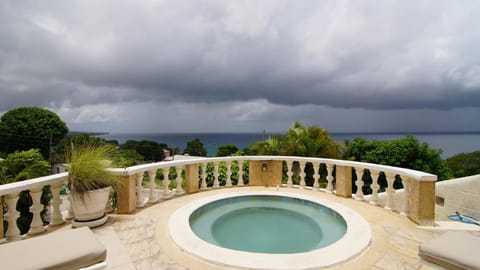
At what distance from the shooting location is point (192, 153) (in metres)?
54.4

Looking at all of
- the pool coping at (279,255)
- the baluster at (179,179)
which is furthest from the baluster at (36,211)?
the baluster at (179,179)

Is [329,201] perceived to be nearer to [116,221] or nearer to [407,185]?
[407,185]

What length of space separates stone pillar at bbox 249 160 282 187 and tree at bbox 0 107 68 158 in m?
32.9

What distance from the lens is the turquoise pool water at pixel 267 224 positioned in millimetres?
3600

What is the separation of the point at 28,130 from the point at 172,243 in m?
36.0

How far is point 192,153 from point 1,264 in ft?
175

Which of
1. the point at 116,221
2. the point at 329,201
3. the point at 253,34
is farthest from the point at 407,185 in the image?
the point at 253,34

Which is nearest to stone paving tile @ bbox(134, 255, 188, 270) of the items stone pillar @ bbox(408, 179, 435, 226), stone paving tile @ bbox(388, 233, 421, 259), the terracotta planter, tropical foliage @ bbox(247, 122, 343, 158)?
the terracotta planter

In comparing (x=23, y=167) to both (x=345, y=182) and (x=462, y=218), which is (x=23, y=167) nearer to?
(x=345, y=182)

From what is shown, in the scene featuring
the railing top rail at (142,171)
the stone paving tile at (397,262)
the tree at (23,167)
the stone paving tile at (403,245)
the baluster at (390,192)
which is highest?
the railing top rail at (142,171)

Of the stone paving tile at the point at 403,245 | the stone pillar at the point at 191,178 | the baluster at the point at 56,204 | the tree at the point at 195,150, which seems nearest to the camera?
the stone paving tile at the point at 403,245

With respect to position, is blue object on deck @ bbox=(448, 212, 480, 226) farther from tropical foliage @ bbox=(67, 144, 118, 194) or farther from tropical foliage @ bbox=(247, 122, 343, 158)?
tropical foliage @ bbox=(67, 144, 118, 194)

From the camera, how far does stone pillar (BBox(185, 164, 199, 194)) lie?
237 inches

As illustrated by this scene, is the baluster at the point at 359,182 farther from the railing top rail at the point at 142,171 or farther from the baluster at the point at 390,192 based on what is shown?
the baluster at the point at 390,192
